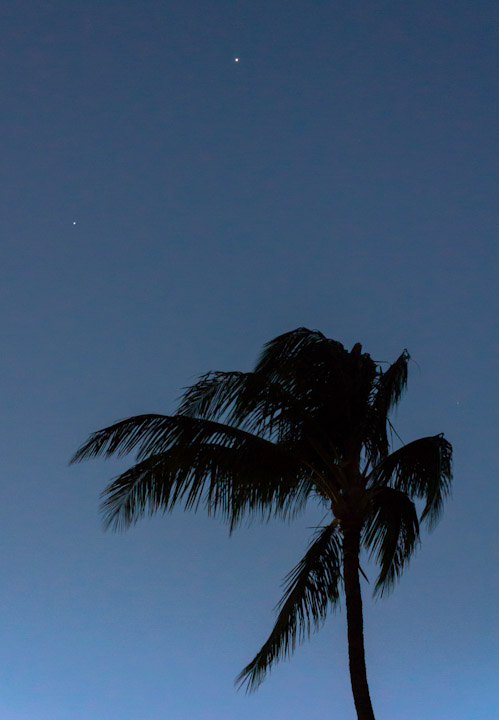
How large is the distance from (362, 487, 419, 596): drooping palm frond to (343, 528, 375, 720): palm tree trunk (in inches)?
42.4

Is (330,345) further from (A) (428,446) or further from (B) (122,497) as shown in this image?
(B) (122,497)

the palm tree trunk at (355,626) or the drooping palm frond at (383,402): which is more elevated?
the drooping palm frond at (383,402)

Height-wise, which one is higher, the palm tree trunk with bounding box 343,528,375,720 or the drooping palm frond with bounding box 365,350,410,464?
the drooping palm frond with bounding box 365,350,410,464

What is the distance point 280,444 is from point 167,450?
1461mm

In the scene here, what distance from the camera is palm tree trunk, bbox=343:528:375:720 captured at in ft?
25.1

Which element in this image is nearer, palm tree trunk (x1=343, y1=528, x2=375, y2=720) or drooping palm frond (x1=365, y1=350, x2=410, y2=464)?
palm tree trunk (x1=343, y1=528, x2=375, y2=720)

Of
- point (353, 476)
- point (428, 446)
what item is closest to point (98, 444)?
point (353, 476)

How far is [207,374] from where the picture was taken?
9297 millimetres

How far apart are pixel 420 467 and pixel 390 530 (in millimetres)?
962

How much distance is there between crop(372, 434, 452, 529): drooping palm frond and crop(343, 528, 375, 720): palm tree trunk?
922 millimetres

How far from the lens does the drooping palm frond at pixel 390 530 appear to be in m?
9.55

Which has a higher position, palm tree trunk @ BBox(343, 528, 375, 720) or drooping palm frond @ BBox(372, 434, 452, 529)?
drooping palm frond @ BBox(372, 434, 452, 529)

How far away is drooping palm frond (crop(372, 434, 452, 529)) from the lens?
30.0 feet

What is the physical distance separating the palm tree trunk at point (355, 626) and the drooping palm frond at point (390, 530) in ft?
3.54
